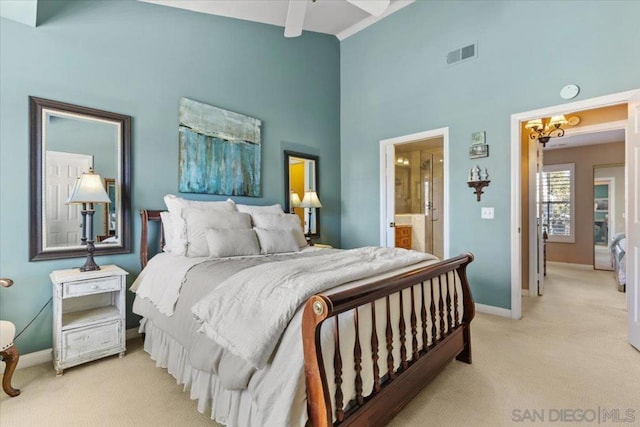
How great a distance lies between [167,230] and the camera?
2.79 metres

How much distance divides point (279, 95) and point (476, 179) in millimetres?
2728

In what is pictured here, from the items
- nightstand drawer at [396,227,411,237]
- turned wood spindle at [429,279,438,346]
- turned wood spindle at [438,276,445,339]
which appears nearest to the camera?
turned wood spindle at [429,279,438,346]

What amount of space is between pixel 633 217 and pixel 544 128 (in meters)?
1.93

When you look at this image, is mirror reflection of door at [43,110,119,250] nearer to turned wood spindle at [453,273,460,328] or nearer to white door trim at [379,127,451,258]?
turned wood spindle at [453,273,460,328]

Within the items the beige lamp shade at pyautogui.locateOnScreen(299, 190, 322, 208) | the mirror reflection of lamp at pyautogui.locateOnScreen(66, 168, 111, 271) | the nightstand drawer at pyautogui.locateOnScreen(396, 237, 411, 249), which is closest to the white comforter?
the mirror reflection of lamp at pyautogui.locateOnScreen(66, 168, 111, 271)

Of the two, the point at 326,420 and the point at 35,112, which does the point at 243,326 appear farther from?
the point at 35,112

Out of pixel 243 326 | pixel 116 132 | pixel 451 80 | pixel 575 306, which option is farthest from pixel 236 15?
pixel 575 306

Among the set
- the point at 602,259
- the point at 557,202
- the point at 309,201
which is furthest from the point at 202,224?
the point at 602,259

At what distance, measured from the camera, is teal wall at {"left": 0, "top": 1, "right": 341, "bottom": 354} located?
2303 mm

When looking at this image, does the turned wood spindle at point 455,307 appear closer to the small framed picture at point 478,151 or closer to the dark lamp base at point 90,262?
the small framed picture at point 478,151

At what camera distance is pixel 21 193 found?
232 centimetres

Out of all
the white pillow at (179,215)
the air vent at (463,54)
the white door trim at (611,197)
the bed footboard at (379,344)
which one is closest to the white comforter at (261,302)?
the bed footboard at (379,344)

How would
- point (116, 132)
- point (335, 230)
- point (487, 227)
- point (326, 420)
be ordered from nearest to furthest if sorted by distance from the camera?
point (326, 420) → point (116, 132) → point (487, 227) → point (335, 230)

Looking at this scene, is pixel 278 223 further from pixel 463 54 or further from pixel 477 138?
pixel 463 54
